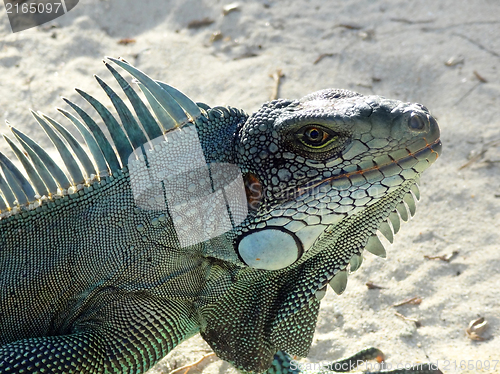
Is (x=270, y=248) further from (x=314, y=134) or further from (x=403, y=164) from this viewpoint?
(x=403, y=164)

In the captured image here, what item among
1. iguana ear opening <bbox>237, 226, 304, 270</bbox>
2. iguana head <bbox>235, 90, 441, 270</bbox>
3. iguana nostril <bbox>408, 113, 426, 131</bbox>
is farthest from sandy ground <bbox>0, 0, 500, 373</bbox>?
iguana nostril <bbox>408, 113, 426, 131</bbox>

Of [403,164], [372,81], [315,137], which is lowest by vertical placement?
[372,81]

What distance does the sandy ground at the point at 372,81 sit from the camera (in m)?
4.69

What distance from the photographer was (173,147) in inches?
132

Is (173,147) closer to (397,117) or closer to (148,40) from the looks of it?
(397,117)

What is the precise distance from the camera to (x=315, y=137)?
3.04m

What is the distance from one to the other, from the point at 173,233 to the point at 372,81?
4.81 m

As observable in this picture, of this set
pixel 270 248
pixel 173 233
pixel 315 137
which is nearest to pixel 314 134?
pixel 315 137

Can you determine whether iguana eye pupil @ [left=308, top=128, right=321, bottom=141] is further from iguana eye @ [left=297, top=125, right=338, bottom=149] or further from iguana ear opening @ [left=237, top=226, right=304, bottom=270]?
iguana ear opening @ [left=237, top=226, right=304, bottom=270]

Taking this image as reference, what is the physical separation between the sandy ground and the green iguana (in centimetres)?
134

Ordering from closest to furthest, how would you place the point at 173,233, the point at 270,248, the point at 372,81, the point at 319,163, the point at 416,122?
1. the point at 416,122
2. the point at 319,163
3. the point at 270,248
4. the point at 173,233
5. the point at 372,81

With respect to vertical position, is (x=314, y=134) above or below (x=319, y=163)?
above

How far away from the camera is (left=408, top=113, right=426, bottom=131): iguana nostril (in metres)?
2.95

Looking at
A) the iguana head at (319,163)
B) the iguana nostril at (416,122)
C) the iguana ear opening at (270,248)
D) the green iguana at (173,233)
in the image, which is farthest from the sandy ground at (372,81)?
the iguana nostril at (416,122)
